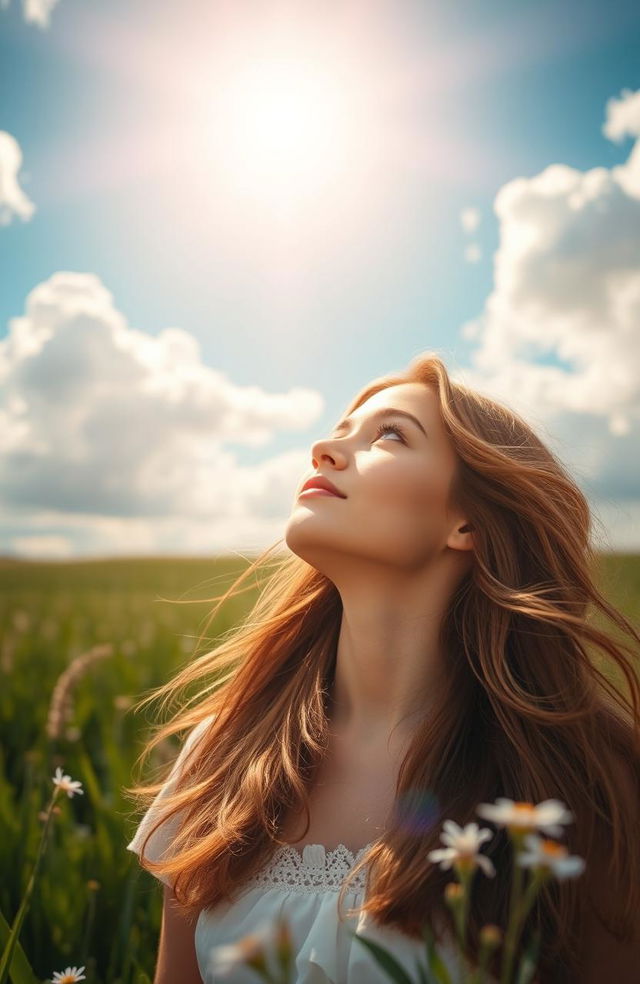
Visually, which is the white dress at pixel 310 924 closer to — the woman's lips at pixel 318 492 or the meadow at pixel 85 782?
the meadow at pixel 85 782

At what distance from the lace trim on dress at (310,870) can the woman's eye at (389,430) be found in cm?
108

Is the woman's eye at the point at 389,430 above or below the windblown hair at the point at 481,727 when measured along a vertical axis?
above

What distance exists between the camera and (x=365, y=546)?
2.02m

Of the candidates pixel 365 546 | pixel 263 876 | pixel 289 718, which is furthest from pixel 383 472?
pixel 263 876

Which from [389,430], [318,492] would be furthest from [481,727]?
[389,430]

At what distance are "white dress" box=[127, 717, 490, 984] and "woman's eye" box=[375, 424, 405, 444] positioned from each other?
109cm

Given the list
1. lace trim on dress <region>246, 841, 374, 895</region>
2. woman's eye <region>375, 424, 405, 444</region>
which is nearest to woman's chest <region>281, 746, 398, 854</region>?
lace trim on dress <region>246, 841, 374, 895</region>

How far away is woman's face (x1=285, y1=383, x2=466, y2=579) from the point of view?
6.68ft

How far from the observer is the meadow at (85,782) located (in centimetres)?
271

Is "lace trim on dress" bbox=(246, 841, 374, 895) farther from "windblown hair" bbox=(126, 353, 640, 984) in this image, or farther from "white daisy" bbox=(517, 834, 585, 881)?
"white daisy" bbox=(517, 834, 585, 881)

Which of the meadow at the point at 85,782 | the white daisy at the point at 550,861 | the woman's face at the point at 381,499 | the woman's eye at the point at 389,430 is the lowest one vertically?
the meadow at the point at 85,782

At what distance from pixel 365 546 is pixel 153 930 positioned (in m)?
1.78

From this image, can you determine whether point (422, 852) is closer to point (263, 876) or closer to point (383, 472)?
point (263, 876)

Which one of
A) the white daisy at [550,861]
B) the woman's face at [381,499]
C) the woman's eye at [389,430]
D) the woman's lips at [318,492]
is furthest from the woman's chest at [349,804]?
the white daisy at [550,861]
